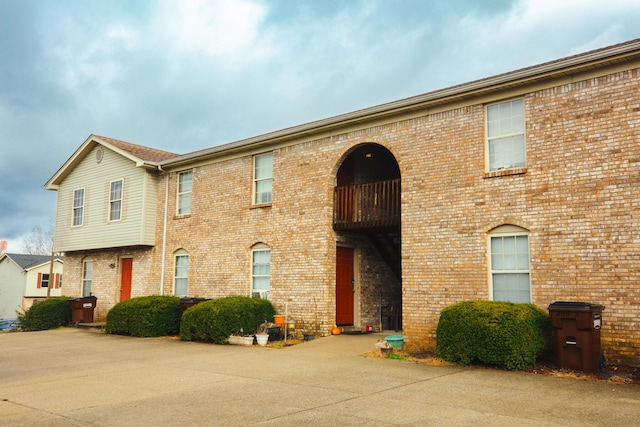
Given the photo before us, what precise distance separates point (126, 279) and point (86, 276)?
2.96 metres

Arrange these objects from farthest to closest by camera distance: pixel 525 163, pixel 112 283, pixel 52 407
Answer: pixel 112 283, pixel 525 163, pixel 52 407

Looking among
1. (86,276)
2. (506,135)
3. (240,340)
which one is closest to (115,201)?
(86,276)

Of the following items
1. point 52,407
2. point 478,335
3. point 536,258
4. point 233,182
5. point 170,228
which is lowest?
point 52,407

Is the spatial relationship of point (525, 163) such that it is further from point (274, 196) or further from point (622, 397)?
point (274, 196)

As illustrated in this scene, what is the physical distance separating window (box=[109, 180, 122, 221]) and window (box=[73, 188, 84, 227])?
81.6 inches

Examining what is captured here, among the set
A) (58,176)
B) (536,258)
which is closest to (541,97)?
(536,258)

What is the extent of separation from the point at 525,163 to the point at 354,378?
Answer: 5835 mm

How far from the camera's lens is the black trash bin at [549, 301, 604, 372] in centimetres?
923

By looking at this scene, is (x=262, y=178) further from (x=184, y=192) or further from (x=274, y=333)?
(x=274, y=333)

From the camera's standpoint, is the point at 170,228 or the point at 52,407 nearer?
the point at 52,407

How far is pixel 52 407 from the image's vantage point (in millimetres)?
7156

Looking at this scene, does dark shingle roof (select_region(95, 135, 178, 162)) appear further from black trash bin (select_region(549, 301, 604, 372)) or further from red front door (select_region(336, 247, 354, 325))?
black trash bin (select_region(549, 301, 604, 372))

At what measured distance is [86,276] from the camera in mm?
22516

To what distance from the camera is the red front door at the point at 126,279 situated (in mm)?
20547
